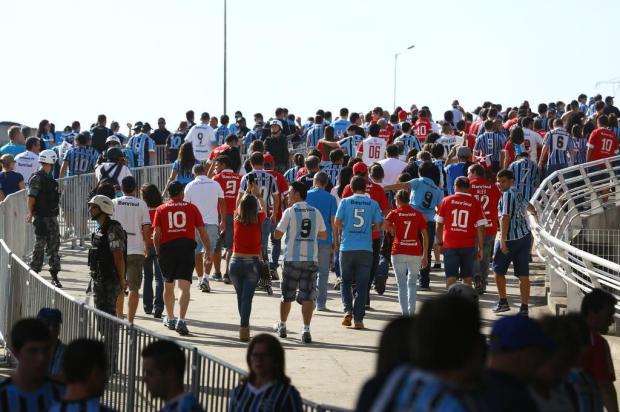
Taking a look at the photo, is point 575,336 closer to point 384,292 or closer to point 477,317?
point 477,317

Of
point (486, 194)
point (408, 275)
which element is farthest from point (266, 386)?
point (486, 194)

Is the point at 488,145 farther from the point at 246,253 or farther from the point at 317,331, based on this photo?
the point at 246,253

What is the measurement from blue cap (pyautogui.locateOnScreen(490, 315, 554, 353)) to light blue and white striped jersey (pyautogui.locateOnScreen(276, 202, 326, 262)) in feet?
32.1

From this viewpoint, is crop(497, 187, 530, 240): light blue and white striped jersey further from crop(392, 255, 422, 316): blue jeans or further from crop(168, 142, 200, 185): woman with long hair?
crop(168, 142, 200, 185): woman with long hair

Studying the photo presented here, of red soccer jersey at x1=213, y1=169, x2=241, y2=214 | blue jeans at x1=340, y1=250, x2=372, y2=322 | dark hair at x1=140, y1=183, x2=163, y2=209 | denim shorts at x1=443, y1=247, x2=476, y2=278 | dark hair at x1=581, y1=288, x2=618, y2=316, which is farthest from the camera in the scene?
red soccer jersey at x1=213, y1=169, x2=241, y2=214

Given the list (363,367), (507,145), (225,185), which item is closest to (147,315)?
(225,185)

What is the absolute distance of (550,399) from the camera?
558cm

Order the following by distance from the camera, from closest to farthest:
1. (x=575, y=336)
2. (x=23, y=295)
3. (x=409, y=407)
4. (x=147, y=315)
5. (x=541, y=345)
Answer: (x=409, y=407) < (x=541, y=345) < (x=575, y=336) < (x=23, y=295) < (x=147, y=315)

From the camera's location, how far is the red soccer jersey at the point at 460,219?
55.0 ft

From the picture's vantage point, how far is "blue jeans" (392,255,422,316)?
16.4m

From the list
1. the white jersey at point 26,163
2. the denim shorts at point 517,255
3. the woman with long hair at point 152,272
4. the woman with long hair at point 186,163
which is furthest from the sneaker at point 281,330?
the white jersey at point 26,163

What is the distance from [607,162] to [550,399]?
17884 mm

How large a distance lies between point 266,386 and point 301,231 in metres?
8.04

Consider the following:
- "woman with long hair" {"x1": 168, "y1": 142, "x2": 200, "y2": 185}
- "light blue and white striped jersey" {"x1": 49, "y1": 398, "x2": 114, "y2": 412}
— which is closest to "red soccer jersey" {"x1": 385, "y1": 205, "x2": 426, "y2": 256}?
"woman with long hair" {"x1": 168, "y1": 142, "x2": 200, "y2": 185}
